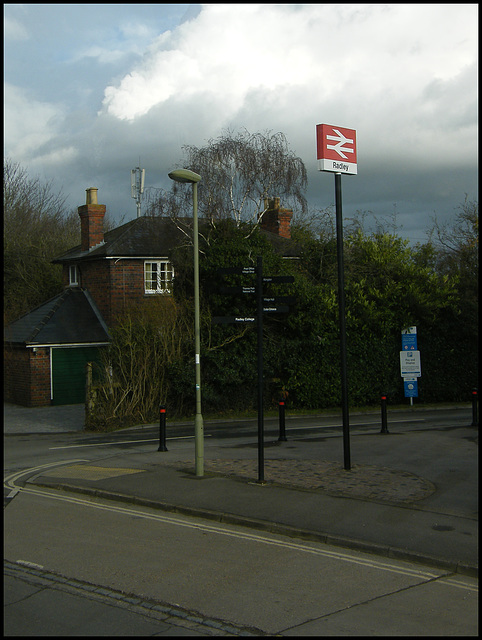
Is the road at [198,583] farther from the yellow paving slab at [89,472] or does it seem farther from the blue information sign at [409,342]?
the blue information sign at [409,342]

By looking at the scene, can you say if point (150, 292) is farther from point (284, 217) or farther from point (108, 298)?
point (284, 217)

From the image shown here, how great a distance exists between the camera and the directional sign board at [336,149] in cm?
1139

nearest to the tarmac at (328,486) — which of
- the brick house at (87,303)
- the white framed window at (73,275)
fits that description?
the brick house at (87,303)

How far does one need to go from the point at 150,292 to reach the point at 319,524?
21211mm

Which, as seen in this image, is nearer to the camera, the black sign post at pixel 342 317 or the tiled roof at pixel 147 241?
the black sign post at pixel 342 317

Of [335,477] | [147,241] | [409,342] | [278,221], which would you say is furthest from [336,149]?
[278,221]

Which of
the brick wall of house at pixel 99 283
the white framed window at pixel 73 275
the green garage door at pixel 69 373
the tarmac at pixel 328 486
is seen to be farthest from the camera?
the white framed window at pixel 73 275

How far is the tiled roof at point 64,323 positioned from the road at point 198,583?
18364 mm

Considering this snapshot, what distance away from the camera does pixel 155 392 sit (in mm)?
21000

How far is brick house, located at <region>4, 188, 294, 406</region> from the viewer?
2719cm

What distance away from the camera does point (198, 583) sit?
258 inches

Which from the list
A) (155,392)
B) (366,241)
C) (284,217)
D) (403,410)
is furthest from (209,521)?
(284,217)

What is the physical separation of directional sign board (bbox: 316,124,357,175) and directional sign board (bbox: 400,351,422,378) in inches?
521

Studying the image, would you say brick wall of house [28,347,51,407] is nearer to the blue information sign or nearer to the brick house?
the brick house
